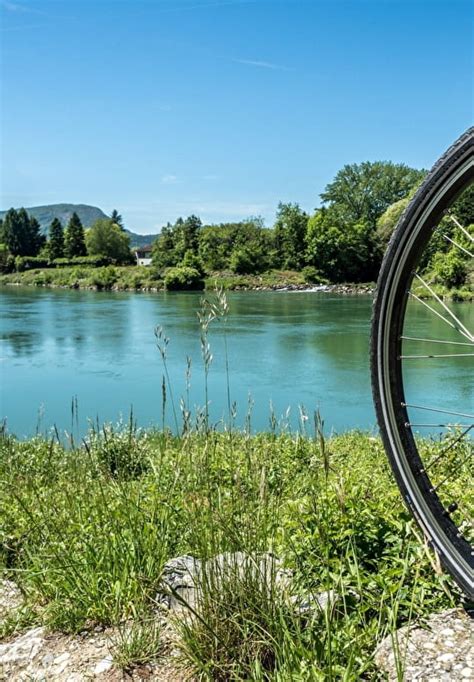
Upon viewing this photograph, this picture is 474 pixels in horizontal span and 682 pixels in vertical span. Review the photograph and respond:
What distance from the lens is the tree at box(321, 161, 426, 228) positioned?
7094cm

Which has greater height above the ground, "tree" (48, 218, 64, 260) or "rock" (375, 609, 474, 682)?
"tree" (48, 218, 64, 260)

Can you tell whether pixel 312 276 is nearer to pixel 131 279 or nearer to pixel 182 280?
pixel 182 280

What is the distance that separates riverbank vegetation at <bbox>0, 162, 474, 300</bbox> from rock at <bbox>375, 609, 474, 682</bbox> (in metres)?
41.1

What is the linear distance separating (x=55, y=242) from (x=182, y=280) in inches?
1123

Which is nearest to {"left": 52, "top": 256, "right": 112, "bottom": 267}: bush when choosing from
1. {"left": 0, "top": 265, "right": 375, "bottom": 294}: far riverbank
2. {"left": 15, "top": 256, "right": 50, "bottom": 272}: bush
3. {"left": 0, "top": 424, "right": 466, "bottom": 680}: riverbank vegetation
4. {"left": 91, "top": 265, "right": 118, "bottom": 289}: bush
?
{"left": 15, "top": 256, "right": 50, "bottom": 272}: bush

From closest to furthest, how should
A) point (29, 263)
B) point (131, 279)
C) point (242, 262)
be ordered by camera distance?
point (131, 279) → point (242, 262) → point (29, 263)

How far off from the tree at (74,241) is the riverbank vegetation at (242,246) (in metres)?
0.11

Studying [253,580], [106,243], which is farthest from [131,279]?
[253,580]

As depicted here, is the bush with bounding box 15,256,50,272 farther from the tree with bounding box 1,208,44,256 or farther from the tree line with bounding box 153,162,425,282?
the tree line with bounding box 153,162,425,282

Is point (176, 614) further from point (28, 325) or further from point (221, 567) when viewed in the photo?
point (28, 325)

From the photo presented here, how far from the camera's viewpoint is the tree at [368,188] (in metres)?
70.9

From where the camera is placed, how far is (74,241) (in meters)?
74.1

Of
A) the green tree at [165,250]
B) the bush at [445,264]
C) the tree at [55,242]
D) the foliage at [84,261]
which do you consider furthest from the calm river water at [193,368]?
the tree at [55,242]

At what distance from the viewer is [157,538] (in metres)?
2.23
